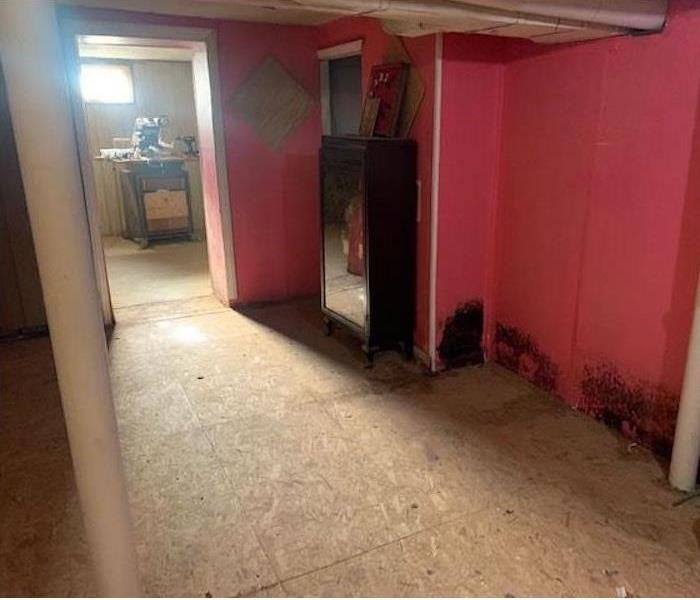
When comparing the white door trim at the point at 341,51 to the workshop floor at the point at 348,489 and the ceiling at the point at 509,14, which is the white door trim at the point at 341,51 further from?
the workshop floor at the point at 348,489

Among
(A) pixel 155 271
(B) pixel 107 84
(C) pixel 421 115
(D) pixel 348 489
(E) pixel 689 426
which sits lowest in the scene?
(D) pixel 348 489

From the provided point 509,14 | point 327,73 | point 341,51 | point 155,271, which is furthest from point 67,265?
point 155,271

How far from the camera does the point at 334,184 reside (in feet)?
10.6

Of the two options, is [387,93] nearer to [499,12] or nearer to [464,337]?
[499,12]

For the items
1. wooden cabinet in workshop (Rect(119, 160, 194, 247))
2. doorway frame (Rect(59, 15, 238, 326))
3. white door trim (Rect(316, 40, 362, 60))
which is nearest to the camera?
doorway frame (Rect(59, 15, 238, 326))

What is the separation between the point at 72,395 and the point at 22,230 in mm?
2876

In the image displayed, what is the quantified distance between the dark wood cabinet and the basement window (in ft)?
15.1

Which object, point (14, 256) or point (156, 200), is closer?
point (14, 256)

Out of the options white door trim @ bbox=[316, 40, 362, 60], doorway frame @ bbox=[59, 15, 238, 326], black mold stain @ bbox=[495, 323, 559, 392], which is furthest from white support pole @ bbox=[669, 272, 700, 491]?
doorway frame @ bbox=[59, 15, 238, 326]

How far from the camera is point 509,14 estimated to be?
183 cm

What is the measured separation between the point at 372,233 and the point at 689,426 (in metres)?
1.67

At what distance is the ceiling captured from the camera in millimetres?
1642

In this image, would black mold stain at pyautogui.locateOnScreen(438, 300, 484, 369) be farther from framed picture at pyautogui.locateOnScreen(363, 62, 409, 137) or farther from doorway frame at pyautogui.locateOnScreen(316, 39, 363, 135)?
doorway frame at pyautogui.locateOnScreen(316, 39, 363, 135)

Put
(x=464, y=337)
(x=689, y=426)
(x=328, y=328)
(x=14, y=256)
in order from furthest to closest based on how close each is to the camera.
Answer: (x=328, y=328) → (x=14, y=256) → (x=464, y=337) → (x=689, y=426)
